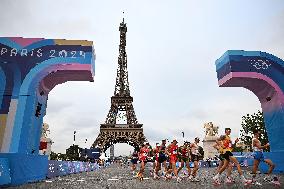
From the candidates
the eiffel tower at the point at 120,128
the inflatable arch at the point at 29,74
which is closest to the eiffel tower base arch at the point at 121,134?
the eiffel tower at the point at 120,128

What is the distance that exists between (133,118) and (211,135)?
23189 millimetres

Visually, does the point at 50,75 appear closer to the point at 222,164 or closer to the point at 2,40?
the point at 2,40

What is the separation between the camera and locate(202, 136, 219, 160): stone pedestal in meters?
39.2

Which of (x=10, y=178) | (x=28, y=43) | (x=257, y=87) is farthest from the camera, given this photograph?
(x=257, y=87)

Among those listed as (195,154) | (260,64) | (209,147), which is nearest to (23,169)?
(195,154)

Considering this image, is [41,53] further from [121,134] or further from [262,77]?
[121,134]

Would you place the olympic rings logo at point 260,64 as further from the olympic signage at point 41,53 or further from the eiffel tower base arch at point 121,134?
the eiffel tower base arch at point 121,134

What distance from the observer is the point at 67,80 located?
48.6ft

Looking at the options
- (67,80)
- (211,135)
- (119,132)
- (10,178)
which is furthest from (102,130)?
(10,178)

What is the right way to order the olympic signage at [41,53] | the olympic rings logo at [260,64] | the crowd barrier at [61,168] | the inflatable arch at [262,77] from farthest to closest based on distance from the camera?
the olympic rings logo at [260,64], the inflatable arch at [262,77], the crowd barrier at [61,168], the olympic signage at [41,53]

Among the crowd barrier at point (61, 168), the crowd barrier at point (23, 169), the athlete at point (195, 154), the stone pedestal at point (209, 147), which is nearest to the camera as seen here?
the crowd barrier at point (23, 169)

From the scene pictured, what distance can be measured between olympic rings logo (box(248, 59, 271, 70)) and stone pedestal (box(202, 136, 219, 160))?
25.7 meters

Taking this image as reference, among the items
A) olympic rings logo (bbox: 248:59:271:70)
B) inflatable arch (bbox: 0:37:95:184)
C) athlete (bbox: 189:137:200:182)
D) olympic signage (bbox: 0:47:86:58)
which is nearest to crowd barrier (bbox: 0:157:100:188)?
inflatable arch (bbox: 0:37:95:184)

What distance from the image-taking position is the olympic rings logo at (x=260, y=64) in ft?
48.8
